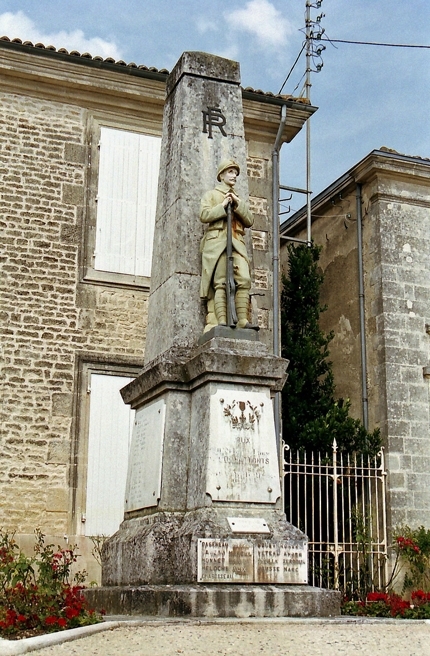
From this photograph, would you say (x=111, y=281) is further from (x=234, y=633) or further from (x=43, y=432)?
(x=234, y=633)

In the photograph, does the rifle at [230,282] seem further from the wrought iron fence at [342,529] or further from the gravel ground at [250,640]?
the wrought iron fence at [342,529]

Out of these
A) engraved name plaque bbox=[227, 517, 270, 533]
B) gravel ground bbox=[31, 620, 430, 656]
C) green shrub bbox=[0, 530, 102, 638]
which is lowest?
gravel ground bbox=[31, 620, 430, 656]

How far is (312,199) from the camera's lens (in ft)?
50.8

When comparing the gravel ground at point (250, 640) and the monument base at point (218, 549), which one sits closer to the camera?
the gravel ground at point (250, 640)

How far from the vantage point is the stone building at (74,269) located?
36.1 ft

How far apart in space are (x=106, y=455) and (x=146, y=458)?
4312 mm

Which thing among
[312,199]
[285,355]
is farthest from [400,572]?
[312,199]

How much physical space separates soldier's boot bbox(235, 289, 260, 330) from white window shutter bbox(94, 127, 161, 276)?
5056mm

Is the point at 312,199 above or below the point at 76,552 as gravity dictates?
above

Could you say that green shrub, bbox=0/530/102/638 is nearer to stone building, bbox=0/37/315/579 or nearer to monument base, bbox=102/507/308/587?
monument base, bbox=102/507/308/587

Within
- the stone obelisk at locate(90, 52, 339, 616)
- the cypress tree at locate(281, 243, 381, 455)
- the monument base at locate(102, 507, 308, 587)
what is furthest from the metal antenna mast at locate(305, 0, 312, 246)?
the monument base at locate(102, 507, 308, 587)

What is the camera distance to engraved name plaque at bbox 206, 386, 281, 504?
251 inches

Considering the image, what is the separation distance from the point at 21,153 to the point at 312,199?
5.34 m

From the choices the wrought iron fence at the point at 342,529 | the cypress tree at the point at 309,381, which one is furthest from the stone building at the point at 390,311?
the wrought iron fence at the point at 342,529
